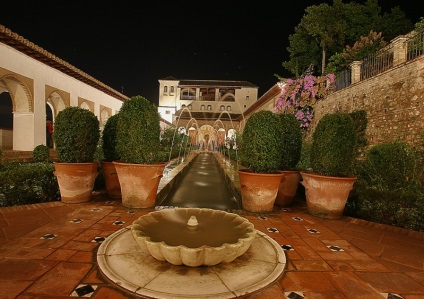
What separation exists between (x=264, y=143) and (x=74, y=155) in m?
3.30

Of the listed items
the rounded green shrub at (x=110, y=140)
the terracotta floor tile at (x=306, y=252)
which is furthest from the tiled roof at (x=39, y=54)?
the terracotta floor tile at (x=306, y=252)

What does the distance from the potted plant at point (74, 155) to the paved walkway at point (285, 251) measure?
317mm

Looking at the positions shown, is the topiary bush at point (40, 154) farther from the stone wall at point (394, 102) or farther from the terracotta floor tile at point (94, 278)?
the stone wall at point (394, 102)

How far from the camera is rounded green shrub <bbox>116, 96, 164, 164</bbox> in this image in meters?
4.19

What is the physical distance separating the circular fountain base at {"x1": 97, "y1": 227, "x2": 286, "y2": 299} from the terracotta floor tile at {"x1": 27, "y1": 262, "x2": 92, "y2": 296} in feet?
0.56

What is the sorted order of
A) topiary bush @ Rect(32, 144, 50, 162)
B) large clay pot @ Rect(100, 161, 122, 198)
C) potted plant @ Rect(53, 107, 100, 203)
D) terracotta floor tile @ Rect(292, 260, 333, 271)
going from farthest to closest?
topiary bush @ Rect(32, 144, 50, 162), large clay pot @ Rect(100, 161, 122, 198), potted plant @ Rect(53, 107, 100, 203), terracotta floor tile @ Rect(292, 260, 333, 271)

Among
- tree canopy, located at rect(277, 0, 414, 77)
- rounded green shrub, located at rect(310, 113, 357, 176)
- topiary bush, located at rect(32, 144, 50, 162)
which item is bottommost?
topiary bush, located at rect(32, 144, 50, 162)

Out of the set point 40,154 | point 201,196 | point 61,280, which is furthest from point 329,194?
point 40,154

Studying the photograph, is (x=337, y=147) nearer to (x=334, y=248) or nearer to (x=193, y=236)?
(x=334, y=248)

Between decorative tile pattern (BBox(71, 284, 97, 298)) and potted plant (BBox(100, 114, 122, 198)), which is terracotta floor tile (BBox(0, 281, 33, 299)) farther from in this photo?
potted plant (BBox(100, 114, 122, 198))

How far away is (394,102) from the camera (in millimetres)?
8617

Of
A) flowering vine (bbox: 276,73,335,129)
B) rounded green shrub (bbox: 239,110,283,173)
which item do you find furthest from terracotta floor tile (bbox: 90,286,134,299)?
flowering vine (bbox: 276,73,335,129)

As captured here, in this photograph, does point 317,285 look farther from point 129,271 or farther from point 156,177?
point 156,177

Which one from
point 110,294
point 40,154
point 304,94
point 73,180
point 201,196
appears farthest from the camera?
point 304,94
